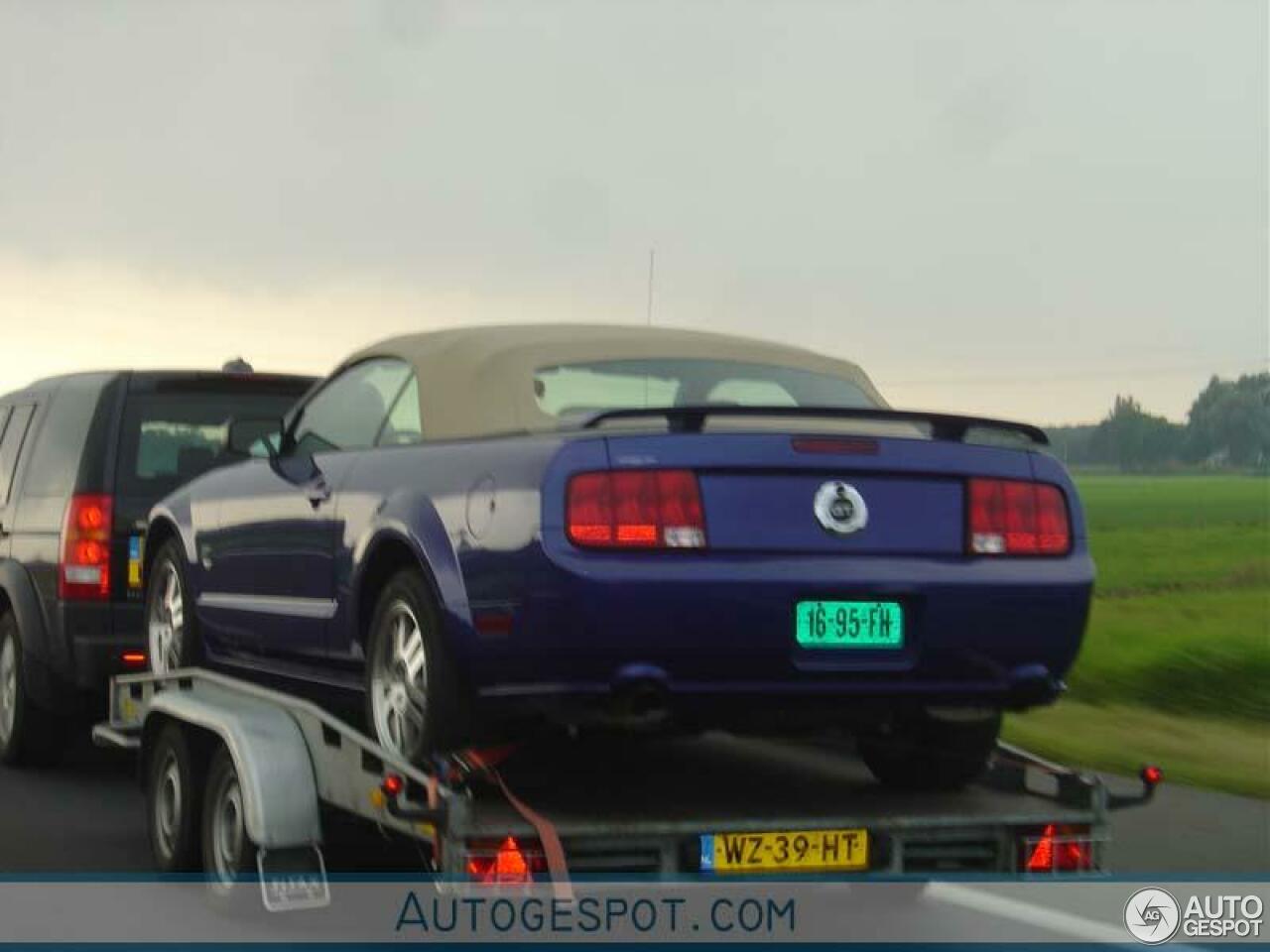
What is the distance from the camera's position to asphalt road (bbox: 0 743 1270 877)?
8422mm

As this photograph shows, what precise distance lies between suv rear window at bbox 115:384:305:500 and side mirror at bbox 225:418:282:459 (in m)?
1.12

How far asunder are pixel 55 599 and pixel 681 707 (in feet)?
17.7

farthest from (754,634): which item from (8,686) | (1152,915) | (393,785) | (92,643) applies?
(8,686)

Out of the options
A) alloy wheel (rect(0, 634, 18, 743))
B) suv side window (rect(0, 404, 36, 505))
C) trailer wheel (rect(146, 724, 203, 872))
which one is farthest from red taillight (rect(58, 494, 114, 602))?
trailer wheel (rect(146, 724, 203, 872))

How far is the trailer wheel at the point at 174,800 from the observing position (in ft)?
24.8

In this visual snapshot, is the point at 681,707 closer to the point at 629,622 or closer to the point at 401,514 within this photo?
the point at 629,622

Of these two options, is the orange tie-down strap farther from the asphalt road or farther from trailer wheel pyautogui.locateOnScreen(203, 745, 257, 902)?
the asphalt road

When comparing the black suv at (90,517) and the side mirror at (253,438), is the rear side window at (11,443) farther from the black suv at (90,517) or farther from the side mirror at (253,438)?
the side mirror at (253,438)

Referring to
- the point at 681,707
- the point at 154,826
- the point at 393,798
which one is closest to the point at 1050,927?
the point at 681,707

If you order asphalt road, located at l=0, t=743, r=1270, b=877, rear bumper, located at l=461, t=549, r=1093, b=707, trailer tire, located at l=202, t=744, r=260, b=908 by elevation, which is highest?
rear bumper, located at l=461, t=549, r=1093, b=707

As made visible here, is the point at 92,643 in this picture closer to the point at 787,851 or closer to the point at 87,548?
the point at 87,548

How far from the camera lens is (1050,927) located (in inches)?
280

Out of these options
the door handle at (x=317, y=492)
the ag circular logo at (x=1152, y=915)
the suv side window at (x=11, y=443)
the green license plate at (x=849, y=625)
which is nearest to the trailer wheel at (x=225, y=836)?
the door handle at (x=317, y=492)

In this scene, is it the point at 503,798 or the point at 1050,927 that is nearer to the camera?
the point at 503,798
